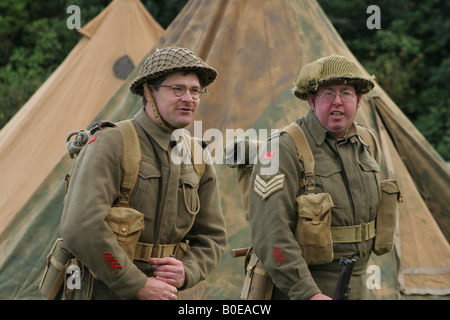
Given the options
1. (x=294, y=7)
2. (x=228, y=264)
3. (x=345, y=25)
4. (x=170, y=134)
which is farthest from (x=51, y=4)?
(x=170, y=134)

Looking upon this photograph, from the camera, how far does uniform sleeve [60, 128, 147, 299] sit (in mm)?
2838

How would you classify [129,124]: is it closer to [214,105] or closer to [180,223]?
[180,223]

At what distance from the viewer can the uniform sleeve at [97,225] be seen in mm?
2838

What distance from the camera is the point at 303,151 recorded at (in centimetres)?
317

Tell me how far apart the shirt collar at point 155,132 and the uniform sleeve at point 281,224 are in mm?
409

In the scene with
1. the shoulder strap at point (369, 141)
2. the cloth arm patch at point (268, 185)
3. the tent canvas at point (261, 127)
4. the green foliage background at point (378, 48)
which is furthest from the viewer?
the green foliage background at point (378, 48)

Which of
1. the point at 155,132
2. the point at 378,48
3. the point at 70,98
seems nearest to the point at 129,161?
the point at 155,132

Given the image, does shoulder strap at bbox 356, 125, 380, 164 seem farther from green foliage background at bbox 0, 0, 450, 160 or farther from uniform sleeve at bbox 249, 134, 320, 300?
green foliage background at bbox 0, 0, 450, 160

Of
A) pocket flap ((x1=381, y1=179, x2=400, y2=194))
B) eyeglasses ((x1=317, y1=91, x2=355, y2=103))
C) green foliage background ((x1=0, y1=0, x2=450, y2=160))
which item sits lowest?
pocket flap ((x1=381, y1=179, x2=400, y2=194))

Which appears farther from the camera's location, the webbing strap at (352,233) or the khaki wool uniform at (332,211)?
the webbing strap at (352,233)

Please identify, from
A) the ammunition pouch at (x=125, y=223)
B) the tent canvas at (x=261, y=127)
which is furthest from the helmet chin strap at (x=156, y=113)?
the tent canvas at (x=261, y=127)

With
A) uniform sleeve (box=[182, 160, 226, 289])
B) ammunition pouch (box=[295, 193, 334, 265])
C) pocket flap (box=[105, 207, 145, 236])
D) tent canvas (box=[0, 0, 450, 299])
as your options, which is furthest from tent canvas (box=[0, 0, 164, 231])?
ammunition pouch (box=[295, 193, 334, 265])

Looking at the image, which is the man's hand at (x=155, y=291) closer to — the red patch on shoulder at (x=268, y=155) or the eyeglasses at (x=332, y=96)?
the red patch on shoulder at (x=268, y=155)

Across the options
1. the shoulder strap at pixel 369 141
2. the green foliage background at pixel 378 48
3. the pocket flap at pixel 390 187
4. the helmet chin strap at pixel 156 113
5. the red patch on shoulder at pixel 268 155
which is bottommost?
the pocket flap at pixel 390 187
